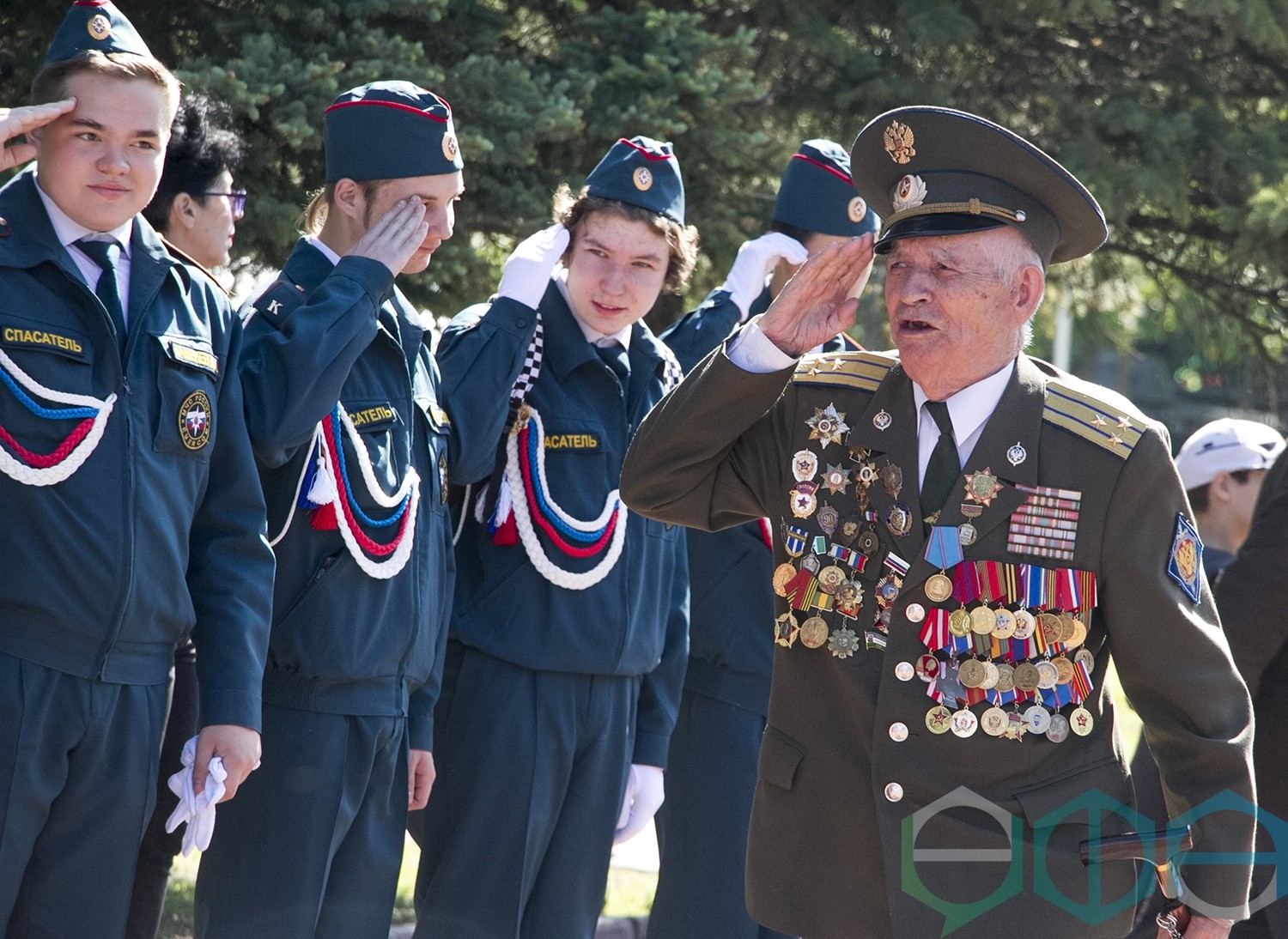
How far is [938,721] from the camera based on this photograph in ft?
9.78

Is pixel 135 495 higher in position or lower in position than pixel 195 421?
lower

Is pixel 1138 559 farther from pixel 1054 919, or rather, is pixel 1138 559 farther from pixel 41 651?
pixel 41 651

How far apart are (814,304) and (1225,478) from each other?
3.22 metres

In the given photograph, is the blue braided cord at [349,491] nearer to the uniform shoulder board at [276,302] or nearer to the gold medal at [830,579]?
the uniform shoulder board at [276,302]

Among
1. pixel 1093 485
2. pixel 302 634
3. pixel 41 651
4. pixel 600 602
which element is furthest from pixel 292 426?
pixel 1093 485

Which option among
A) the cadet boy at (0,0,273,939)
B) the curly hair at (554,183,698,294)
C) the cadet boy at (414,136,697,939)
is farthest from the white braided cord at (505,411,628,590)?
the cadet boy at (0,0,273,939)

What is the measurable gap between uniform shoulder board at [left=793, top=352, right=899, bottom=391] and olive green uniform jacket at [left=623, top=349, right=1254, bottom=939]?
0.32 feet

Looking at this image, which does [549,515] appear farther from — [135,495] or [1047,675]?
[1047,675]

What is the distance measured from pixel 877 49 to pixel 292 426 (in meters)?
4.33

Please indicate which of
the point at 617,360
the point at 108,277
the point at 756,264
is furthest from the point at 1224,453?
the point at 108,277

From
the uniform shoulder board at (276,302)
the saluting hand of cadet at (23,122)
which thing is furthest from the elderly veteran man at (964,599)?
the saluting hand of cadet at (23,122)

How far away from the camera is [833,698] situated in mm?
3100

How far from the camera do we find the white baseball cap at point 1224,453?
5.83 metres

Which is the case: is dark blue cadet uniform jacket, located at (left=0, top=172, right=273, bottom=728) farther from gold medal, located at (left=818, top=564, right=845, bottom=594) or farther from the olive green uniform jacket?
gold medal, located at (left=818, top=564, right=845, bottom=594)
